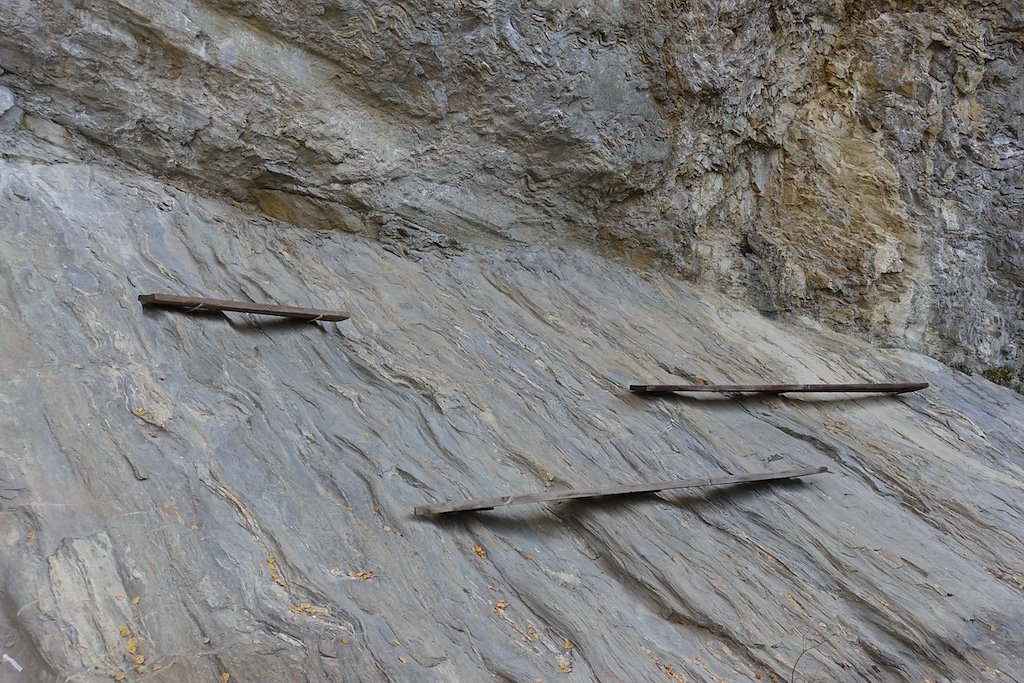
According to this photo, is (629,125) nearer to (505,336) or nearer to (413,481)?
(505,336)

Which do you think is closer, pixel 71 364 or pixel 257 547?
pixel 257 547

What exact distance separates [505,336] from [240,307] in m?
2.81

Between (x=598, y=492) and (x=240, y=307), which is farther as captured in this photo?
(x=240, y=307)

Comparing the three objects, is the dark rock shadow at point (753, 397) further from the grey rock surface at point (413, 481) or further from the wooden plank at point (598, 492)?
the wooden plank at point (598, 492)

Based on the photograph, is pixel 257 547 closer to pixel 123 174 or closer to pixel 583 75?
pixel 123 174

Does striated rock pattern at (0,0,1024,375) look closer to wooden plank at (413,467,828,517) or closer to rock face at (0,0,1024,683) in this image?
rock face at (0,0,1024,683)

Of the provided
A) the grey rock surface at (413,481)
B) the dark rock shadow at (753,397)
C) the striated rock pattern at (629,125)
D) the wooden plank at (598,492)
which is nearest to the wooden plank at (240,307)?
the grey rock surface at (413,481)

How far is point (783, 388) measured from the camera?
862 cm

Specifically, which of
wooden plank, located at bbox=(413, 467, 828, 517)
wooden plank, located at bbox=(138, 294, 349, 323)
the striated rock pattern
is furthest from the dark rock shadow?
wooden plank, located at bbox=(138, 294, 349, 323)

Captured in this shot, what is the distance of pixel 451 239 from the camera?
9242 millimetres

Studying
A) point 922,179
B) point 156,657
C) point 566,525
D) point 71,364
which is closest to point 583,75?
point 922,179

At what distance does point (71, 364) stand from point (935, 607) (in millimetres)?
7002

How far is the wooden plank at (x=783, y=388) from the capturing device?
8047mm

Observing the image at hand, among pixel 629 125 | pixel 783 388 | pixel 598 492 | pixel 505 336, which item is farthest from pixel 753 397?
pixel 629 125
